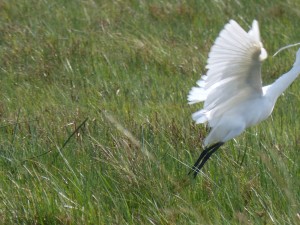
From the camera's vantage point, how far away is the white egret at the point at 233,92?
4.08 meters

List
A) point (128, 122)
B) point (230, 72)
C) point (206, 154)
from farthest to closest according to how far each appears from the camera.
Result: point (128, 122) < point (206, 154) < point (230, 72)

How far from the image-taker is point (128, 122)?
4922 millimetres

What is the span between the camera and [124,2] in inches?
307

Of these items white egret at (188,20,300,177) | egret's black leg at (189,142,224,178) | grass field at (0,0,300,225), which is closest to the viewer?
grass field at (0,0,300,225)

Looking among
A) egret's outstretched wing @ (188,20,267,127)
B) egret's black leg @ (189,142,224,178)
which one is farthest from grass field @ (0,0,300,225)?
egret's outstretched wing @ (188,20,267,127)

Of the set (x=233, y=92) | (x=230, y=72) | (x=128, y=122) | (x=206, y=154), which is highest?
(x=230, y=72)

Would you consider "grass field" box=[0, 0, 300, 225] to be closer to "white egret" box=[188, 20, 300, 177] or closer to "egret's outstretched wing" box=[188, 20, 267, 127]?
"white egret" box=[188, 20, 300, 177]

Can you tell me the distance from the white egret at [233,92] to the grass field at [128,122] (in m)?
0.10

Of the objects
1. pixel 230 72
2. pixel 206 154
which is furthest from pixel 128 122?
pixel 230 72

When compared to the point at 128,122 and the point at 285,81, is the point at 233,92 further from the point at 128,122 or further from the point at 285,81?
the point at 128,122

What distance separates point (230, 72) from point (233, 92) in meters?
0.21

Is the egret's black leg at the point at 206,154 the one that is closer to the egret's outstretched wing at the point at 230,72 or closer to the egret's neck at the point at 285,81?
the egret's outstretched wing at the point at 230,72

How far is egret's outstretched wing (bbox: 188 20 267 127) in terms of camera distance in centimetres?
394

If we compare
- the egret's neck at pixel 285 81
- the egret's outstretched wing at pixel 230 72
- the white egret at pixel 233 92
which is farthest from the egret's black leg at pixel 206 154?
the egret's neck at pixel 285 81
